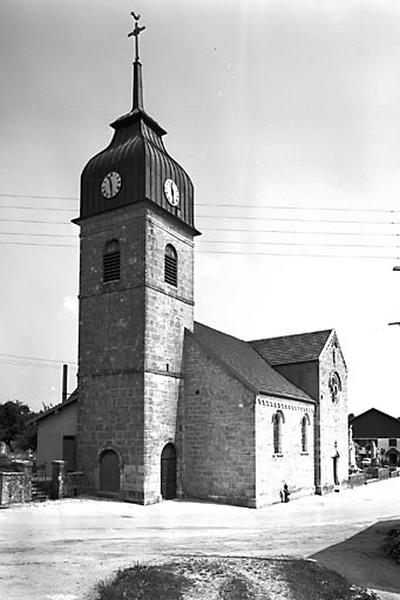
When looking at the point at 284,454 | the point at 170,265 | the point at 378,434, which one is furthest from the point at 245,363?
the point at 378,434

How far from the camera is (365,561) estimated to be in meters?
16.7

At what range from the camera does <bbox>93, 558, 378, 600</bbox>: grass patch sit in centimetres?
1262

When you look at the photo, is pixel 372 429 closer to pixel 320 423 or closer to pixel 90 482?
pixel 320 423

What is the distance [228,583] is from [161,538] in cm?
628

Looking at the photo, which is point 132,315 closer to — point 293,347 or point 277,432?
point 277,432

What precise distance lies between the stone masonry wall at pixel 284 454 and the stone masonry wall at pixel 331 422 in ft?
3.48

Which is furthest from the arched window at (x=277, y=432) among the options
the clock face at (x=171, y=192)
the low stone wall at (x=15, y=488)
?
the low stone wall at (x=15, y=488)

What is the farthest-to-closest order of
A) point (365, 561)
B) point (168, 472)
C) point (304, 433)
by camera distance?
point (304, 433) < point (168, 472) < point (365, 561)

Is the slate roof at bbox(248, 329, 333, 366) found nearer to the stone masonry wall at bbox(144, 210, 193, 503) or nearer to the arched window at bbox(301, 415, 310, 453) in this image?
the arched window at bbox(301, 415, 310, 453)

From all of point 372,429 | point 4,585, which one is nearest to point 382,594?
point 4,585

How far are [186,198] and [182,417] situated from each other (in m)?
11.2

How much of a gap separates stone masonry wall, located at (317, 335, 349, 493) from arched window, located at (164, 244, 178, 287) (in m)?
12.3

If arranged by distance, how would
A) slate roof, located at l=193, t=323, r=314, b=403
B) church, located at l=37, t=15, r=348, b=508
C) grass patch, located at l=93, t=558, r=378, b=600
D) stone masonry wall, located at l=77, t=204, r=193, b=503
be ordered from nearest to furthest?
1. grass patch, located at l=93, t=558, r=378, b=600
2. stone masonry wall, located at l=77, t=204, r=193, b=503
3. church, located at l=37, t=15, r=348, b=508
4. slate roof, located at l=193, t=323, r=314, b=403

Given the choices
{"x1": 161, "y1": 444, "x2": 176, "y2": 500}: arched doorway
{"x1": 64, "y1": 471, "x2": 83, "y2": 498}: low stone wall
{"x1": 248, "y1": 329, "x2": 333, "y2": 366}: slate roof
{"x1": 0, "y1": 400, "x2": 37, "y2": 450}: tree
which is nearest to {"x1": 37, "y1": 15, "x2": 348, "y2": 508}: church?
{"x1": 161, "y1": 444, "x2": 176, "y2": 500}: arched doorway
